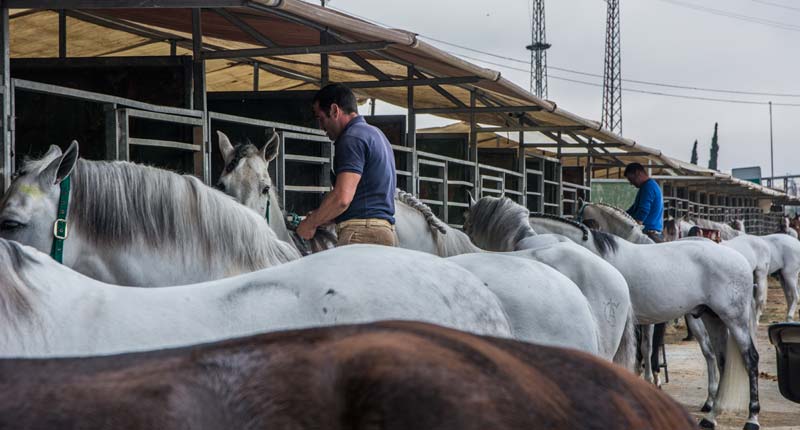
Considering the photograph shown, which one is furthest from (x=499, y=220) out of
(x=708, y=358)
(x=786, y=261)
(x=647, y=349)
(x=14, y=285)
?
(x=786, y=261)

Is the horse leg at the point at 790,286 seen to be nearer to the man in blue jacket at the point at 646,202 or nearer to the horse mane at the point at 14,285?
the man in blue jacket at the point at 646,202

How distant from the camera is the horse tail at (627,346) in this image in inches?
204

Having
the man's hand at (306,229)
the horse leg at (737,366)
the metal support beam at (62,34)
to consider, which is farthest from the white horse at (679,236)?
the man's hand at (306,229)

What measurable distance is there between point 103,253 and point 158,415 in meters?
2.49

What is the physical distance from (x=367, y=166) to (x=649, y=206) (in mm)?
7220

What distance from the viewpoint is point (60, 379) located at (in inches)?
41.9

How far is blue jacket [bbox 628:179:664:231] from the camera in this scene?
10364 mm

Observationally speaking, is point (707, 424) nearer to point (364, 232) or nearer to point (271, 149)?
point (271, 149)

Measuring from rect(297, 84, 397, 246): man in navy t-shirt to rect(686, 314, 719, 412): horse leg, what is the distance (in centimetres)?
521

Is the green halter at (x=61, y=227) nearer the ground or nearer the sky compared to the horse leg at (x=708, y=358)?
nearer the sky

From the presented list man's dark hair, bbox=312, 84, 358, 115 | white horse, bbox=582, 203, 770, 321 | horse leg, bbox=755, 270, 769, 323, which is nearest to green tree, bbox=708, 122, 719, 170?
white horse, bbox=582, 203, 770, 321

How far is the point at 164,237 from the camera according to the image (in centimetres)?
348

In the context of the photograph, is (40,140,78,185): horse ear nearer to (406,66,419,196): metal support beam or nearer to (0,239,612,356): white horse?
(0,239,612,356): white horse

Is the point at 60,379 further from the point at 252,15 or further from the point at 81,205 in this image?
the point at 252,15
